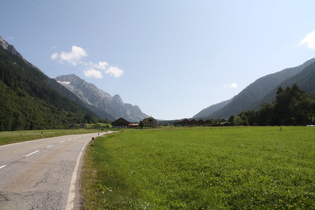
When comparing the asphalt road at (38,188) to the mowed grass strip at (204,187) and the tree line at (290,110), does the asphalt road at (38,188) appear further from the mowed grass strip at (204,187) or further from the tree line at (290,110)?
the tree line at (290,110)

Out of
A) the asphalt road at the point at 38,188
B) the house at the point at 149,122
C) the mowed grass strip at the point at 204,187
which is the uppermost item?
the house at the point at 149,122

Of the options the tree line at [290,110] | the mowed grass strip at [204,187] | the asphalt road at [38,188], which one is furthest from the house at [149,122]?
the asphalt road at [38,188]

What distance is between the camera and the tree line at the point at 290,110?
93.3 meters

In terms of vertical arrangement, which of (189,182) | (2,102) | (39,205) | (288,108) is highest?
(2,102)

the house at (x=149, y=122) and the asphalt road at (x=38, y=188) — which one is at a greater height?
the house at (x=149, y=122)

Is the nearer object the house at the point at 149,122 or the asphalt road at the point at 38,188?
the asphalt road at the point at 38,188

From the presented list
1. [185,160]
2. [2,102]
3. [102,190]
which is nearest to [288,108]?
[185,160]

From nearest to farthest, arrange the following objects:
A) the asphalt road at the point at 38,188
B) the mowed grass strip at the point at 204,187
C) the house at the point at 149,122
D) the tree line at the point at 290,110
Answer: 1. the asphalt road at the point at 38,188
2. the mowed grass strip at the point at 204,187
3. the tree line at the point at 290,110
4. the house at the point at 149,122

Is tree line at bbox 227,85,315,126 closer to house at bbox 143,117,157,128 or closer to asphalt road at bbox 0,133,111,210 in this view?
house at bbox 143,117,157,128

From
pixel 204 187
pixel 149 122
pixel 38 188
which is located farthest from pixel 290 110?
pixel 38 188

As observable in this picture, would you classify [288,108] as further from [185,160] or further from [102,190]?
[102,190]

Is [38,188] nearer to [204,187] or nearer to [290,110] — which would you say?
[204,187]

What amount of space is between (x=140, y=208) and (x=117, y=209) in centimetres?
80

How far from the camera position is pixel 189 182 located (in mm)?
10172
